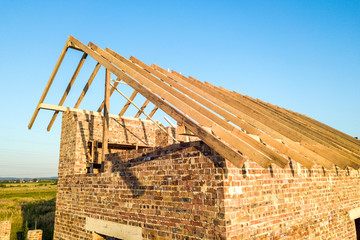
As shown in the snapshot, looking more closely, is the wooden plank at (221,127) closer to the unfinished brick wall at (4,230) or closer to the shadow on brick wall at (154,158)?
the shadow on brick wall at (154,158)

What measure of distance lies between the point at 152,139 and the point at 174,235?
6906mm

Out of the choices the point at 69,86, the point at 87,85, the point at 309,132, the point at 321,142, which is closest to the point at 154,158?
the point at 321,142

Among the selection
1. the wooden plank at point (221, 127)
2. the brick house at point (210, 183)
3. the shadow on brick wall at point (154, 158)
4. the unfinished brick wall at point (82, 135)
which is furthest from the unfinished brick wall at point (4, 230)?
the wooden plank at point (221, 127)

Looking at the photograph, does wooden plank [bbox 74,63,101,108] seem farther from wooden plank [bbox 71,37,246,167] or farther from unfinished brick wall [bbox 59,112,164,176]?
wooden plank [bbox 71,37,246,167]

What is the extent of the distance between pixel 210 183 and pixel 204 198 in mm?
290

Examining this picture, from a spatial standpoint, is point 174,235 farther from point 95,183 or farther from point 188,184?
point 95,183

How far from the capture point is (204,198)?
13.9 ft

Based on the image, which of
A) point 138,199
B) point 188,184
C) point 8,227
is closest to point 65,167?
point 8,227

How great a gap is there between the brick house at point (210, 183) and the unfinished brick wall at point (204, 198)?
0.7 inches

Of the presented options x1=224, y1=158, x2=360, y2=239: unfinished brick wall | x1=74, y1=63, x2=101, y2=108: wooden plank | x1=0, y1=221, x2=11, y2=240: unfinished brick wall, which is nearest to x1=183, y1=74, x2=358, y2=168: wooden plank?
x1=224, y1=158, x2=360, y2=239: unfinished brick wall

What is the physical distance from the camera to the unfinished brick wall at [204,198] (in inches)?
163

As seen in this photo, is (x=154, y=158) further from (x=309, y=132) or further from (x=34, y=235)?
(x=34, y=235)

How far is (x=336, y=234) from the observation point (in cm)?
679

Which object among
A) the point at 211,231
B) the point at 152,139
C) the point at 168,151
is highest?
the point at 152,139
